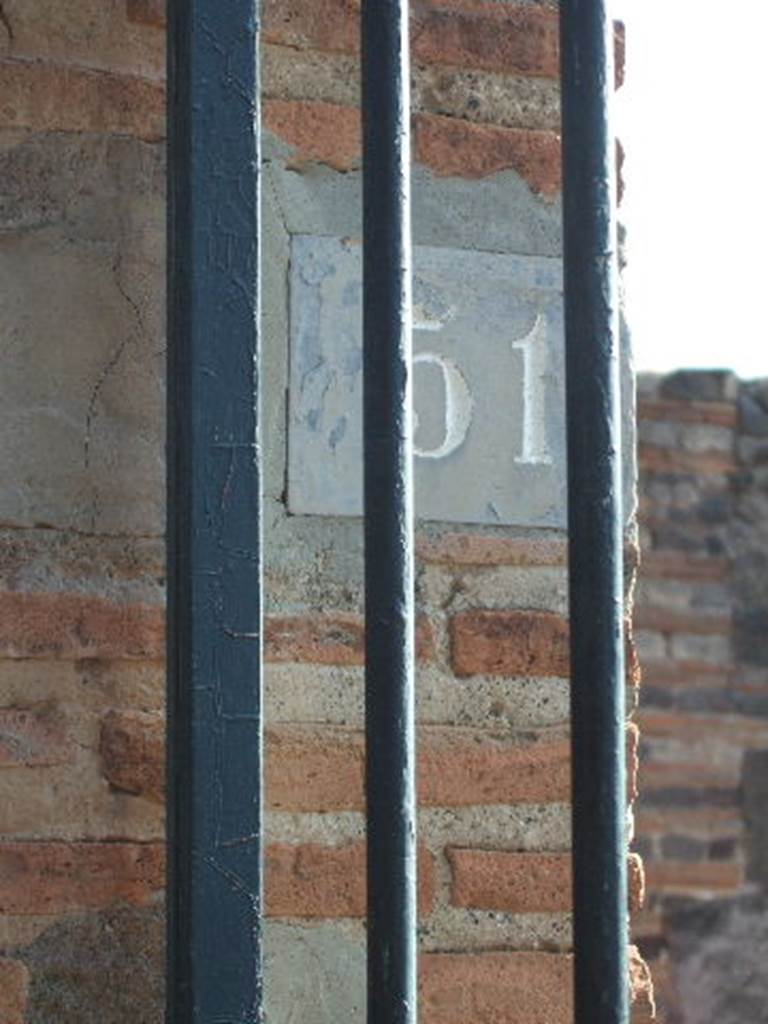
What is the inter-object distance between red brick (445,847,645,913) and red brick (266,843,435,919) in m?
0.10

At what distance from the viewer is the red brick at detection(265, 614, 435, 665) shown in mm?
2350

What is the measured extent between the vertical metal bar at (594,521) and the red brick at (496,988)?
0.32 m

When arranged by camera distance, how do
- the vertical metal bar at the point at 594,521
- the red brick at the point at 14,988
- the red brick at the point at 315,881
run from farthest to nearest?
the red brick at the point at 315,881 < the red brick at the point at 14,988 < the vertical metal bar at the point at 594,521

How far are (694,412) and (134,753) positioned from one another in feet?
17.3

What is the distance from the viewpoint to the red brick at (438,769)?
234 centimetres

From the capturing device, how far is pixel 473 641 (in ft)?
7.98

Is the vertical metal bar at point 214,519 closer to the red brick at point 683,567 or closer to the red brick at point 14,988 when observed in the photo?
the red brick at point 14,988

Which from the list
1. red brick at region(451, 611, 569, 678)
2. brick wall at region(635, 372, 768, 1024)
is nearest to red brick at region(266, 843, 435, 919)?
red brick at region(451, 611, 569, 678)

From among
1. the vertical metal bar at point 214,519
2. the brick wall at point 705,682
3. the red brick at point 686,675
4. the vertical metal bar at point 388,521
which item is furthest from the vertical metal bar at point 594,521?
the red brick at point 686,675

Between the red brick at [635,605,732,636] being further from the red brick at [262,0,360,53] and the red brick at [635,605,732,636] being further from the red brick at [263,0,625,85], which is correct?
the red brick at [262,0,360,53]

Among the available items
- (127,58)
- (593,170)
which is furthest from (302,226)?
(593,170)

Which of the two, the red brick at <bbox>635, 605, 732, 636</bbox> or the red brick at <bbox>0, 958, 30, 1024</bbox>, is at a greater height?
the red brick at <bbox>635, 605, 732, 636</bbox>

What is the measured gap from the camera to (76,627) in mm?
2281

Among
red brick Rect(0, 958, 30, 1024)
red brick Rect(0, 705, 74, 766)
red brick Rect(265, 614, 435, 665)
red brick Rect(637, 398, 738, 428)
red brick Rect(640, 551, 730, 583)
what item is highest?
red brick Rect(637, 398, 738, 428)
